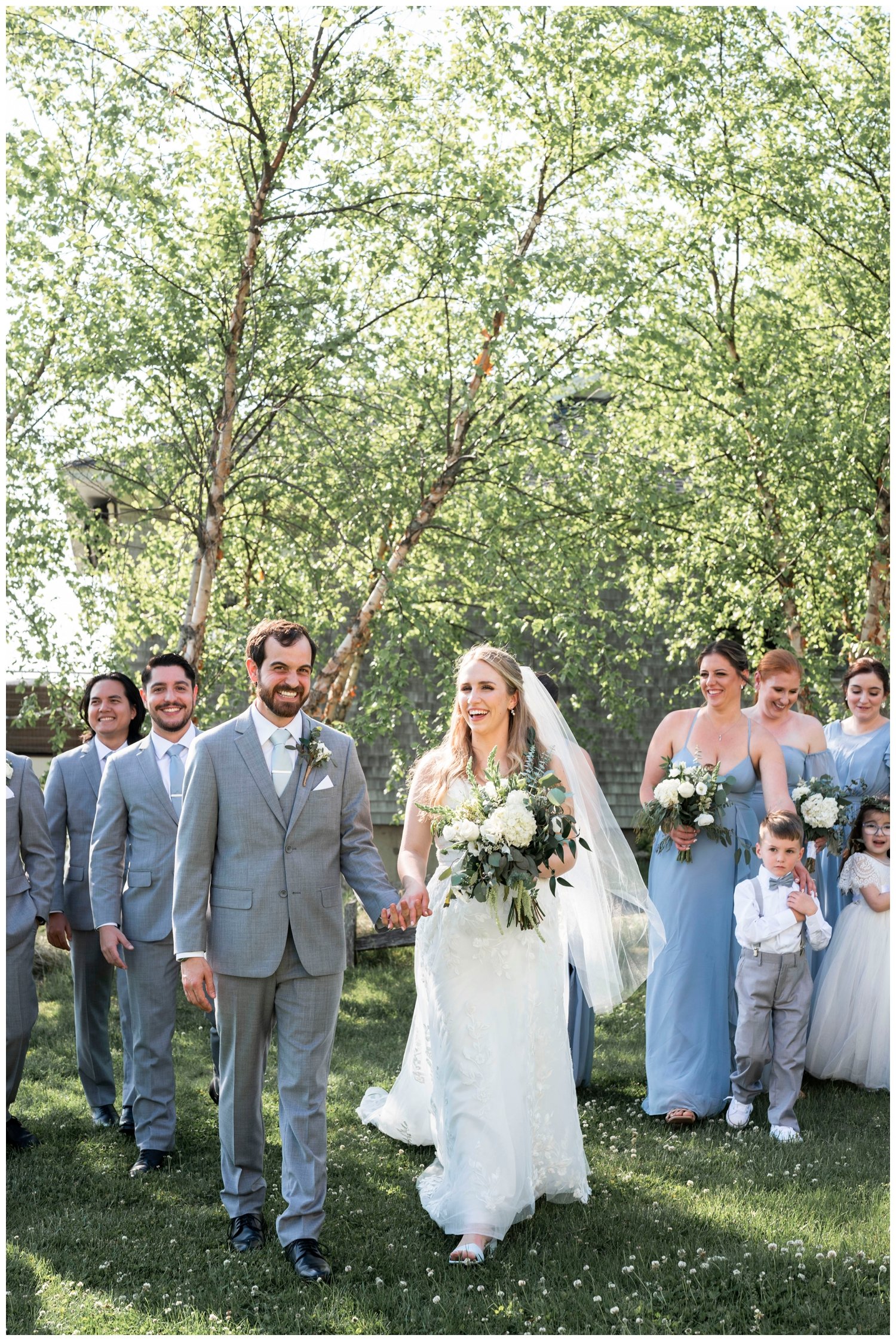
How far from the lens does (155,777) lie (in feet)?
22.0

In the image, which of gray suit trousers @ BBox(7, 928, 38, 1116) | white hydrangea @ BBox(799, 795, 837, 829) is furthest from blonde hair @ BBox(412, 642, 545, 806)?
white hydrangea @ BBox(799, 795, 837, 829)

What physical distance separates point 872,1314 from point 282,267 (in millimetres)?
9290

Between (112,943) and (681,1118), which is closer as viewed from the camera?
(112,943)

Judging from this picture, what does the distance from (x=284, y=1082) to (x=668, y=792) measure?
3.15m

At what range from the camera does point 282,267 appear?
1106 cm

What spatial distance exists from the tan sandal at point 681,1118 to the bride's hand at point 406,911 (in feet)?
8.55

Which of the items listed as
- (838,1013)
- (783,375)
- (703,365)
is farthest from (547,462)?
(838,1013)

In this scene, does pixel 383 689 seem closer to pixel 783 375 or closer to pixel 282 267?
pixel 282 267

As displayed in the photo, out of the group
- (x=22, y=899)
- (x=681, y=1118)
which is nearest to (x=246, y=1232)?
(x=22, y=899)

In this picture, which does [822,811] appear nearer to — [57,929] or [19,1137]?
[57,929]

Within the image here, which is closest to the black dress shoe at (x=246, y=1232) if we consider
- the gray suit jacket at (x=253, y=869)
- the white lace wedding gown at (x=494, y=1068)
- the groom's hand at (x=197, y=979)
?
the white lace wedding gown at (x=494, y=1068)

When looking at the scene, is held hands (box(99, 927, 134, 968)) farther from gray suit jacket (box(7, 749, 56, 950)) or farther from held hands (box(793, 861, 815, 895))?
held hands (box(793, 861, 815, 895))

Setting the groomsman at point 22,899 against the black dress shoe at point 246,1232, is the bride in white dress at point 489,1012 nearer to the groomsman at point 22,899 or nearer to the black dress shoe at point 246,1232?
the black dress shoe at point 246,1232

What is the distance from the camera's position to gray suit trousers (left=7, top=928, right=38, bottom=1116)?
6535mm
